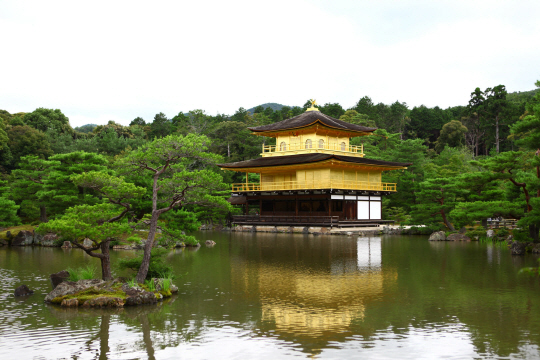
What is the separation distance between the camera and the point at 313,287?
1533 cm

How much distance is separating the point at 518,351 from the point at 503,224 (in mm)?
29274

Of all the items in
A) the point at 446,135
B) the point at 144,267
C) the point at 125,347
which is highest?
the point at 446,135

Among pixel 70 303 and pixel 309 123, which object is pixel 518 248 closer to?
pixel 70 303

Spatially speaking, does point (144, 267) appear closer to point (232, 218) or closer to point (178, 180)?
point (178, 180)

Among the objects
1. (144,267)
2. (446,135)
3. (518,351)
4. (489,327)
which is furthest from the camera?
(446,135)

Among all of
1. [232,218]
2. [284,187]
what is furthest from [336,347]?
[232,218]

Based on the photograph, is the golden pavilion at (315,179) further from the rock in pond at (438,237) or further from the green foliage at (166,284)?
the green foliage at (166,284)

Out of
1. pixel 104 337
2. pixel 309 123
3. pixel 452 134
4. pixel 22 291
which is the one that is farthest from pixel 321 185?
pixel 452 134

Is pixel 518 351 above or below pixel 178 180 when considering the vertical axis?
below

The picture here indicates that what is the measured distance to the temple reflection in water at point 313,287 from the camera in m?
11.1

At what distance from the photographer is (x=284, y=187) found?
44688 mm

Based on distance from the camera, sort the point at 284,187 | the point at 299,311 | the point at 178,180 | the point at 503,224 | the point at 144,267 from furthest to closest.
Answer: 1. the point at 284,187
2. the point at 503,224
3. the point at 178,180
4. the point at 144,267
5. the point at 299,311

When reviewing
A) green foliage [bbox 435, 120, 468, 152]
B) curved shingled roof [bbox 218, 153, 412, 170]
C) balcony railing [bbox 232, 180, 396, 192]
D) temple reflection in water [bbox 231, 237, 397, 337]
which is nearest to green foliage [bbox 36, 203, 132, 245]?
temple reflection in water [bbox 231, 237, 397, 337]

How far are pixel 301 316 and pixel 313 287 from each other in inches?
150
